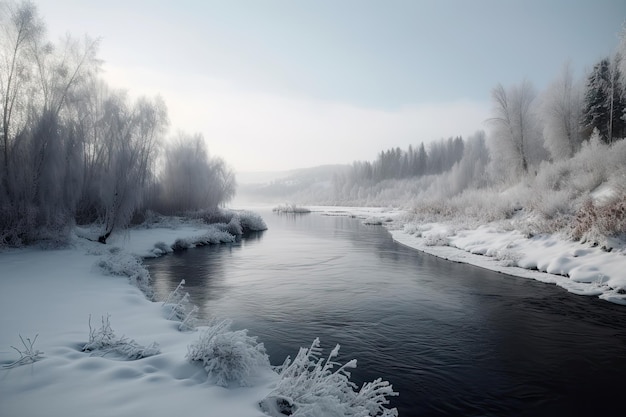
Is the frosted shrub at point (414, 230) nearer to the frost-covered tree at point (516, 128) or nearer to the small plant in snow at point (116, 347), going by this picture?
the frost-covered tree at point (516, 128)

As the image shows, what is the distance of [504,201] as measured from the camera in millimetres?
19719

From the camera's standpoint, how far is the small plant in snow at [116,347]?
4.36 metres

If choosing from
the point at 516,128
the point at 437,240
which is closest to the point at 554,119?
the point at 516,128

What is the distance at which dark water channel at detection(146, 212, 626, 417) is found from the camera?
15.7 ft

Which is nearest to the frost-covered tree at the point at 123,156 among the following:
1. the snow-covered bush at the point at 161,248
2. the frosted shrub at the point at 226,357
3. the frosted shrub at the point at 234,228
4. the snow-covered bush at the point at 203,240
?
the snow-covered bush at the point at 161,248

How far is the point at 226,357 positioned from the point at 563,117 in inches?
1452

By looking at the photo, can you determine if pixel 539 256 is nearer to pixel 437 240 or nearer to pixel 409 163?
pixel 437 240

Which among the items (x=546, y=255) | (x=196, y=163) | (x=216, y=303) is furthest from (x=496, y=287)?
(x=196, y=163)

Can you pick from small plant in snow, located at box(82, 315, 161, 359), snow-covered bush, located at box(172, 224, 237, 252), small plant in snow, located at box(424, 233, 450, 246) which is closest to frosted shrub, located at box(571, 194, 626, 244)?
small plant in snow, located at box(424, 233, 450, 246)

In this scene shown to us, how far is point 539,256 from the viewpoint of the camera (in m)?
12.6

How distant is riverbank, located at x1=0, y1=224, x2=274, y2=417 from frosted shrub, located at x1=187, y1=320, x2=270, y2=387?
0.11 m

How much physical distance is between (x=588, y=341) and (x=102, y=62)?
19.0 meters

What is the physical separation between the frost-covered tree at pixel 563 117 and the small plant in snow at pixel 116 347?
3534 centimetres

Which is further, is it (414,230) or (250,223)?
(250,223)
